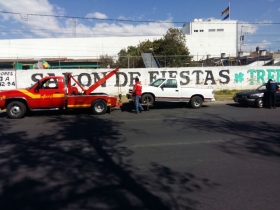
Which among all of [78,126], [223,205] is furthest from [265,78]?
[223,205]

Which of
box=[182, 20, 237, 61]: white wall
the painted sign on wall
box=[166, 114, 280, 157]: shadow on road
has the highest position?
box=[182, 20, 237, 61]: white wall

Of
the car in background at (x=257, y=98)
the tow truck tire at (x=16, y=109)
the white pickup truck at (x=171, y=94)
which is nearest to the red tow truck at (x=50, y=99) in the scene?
the tow truck tire at (x=16, y=109)

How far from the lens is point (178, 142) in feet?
25.0

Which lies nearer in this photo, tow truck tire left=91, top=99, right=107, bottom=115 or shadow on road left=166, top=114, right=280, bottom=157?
shadow on road left=166, top=114, right=280, bottom=157

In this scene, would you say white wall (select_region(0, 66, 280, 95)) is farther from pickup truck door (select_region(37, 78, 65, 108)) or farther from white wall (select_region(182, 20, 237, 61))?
white wall (select_region(182, 20, 237, 61))

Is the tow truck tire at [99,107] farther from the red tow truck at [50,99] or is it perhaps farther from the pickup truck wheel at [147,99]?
the pickup truck wheel at [147,99]

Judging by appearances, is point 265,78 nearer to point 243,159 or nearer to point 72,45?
point 243,159

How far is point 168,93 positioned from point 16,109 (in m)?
7.57

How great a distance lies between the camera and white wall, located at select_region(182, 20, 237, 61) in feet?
268

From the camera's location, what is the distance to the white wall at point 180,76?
20.7m

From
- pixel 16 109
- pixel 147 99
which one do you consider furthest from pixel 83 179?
pixel 147 99

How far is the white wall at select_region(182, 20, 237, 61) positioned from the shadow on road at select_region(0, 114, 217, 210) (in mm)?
75851

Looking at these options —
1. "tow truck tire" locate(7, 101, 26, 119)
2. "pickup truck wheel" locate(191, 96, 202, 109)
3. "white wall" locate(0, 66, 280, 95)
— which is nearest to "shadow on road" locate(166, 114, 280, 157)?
"pickup truck wheel" locate(191, 96, 202, 109)

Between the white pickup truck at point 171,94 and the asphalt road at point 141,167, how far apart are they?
555 centimetres
